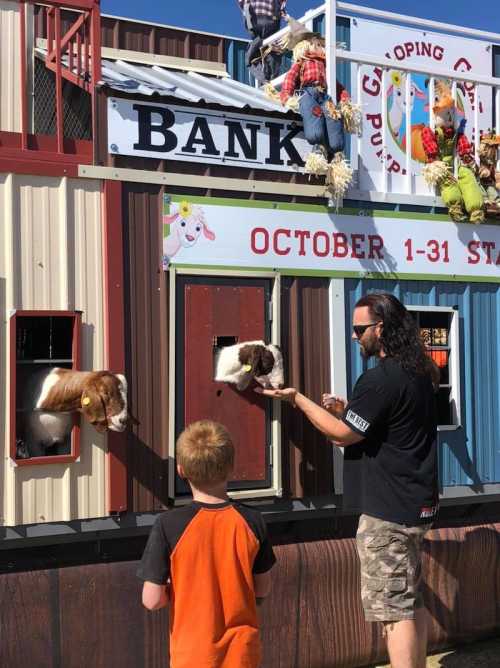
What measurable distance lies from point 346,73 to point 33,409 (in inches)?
237

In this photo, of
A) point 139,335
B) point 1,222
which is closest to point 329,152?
point 139,335

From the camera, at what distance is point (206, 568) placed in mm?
3127

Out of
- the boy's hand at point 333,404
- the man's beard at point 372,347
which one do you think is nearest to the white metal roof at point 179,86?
the boy's hand at point 333,404

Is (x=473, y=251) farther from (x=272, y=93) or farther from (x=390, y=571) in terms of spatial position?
(x=390, y=571)

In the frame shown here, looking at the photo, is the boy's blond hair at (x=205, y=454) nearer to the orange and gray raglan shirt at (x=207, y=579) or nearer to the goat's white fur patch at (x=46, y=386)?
the orange and gray raglan shirt at (x=207, y=579)

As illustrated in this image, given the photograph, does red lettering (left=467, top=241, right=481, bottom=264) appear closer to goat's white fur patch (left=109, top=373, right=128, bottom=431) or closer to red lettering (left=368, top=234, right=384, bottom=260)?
red lettering (left=368, top=234, right=384, bottom=260)

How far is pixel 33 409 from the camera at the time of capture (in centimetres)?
509

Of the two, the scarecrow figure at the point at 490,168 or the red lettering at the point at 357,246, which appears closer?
the red lettering at the point at 357,246

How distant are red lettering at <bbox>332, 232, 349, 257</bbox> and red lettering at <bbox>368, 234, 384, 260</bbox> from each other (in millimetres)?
209

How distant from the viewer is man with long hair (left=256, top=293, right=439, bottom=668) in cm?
406

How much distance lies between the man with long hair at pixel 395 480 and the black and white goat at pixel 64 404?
1.38m

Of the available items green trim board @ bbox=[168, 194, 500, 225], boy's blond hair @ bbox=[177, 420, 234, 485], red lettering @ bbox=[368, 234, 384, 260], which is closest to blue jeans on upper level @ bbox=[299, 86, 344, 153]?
green trim board @ bbox=[168, 194, 500, 225]

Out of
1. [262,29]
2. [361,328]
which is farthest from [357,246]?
[262,29]

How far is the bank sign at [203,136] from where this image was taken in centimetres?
536
